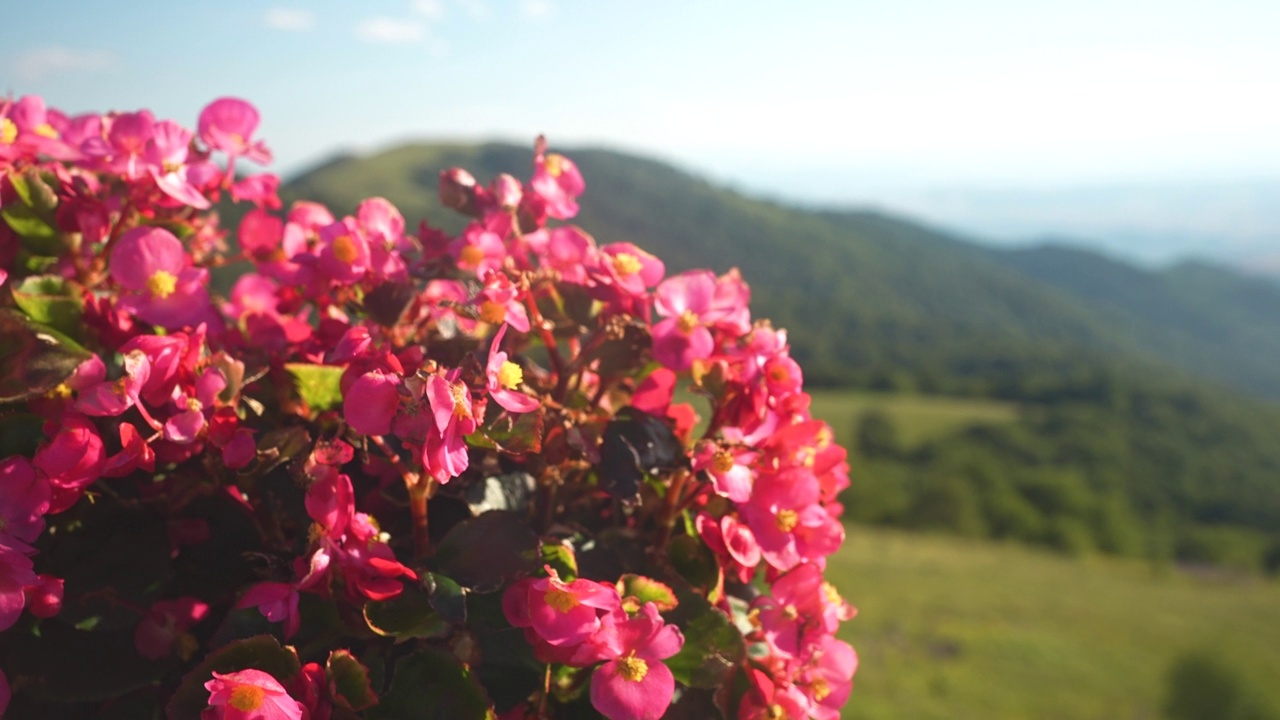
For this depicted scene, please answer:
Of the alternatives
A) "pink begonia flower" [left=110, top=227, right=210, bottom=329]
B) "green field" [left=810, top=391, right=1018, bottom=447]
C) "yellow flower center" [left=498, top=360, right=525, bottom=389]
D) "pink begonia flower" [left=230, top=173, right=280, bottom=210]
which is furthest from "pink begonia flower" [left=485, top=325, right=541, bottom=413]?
"green field" [left=810, top=391, right=1018, bottom=447]

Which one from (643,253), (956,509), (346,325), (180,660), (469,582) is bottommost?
(956,509)

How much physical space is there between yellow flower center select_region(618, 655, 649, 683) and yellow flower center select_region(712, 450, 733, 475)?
0.55 ft

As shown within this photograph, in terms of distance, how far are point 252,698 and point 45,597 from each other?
0.23 m

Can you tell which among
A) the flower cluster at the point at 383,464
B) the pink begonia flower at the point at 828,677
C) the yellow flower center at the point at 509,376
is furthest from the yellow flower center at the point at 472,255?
the pink begonia flower at the point at 828,677

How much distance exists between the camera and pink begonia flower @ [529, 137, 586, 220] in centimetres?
93

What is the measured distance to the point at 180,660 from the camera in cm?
72

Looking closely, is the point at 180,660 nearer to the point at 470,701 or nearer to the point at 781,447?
the point at 470,701

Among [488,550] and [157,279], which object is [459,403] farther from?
[157,279]

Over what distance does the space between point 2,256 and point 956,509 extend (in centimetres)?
3903

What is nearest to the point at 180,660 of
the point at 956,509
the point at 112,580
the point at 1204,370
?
the point at 112,580

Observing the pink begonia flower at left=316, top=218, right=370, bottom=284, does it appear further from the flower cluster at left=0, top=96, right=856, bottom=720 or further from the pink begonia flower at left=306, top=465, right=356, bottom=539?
the pink begonia flower at left=306, top=465, right=356, bottom=539

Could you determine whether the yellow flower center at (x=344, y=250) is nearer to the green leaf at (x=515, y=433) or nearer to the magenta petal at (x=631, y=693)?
the green leaf at (x=515, y=433)

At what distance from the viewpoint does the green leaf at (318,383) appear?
73 cm

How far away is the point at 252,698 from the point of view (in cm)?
55
